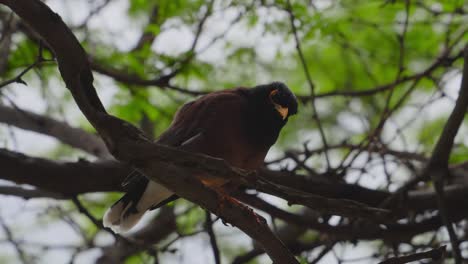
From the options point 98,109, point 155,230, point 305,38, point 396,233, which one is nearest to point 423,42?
point 305,38

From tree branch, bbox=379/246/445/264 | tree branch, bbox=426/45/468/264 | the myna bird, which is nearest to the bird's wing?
the myna bird

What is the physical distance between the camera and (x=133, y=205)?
4.85 m

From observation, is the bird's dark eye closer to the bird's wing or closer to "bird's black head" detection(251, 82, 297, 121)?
"bird's black head" detection(251, 82, 297, 121)

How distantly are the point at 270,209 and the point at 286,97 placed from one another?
977 mm

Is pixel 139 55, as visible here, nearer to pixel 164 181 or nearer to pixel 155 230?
pixel 155 230

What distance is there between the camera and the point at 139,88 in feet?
19.6

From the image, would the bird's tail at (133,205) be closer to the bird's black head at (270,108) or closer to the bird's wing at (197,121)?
the bird's wing at (197,121)

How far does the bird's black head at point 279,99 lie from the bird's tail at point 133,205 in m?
1.03

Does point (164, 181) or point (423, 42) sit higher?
point (423, 42)

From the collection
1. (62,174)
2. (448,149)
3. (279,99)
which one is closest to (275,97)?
(279,99)

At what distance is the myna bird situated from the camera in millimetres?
4371

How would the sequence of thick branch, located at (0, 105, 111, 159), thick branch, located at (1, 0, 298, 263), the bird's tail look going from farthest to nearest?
thick branch, located at (0, 105, 111, 159)
the bird's tail
thick branch, located at (1, 0, 298, 263)

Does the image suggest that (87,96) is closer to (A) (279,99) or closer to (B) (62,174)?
(B) (62,174)

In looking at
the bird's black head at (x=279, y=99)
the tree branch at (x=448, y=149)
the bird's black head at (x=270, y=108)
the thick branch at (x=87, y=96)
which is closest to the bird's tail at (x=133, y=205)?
the bird's black head at (x=270, y=108)
